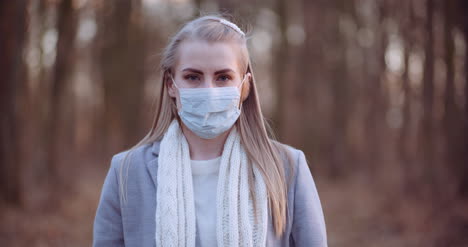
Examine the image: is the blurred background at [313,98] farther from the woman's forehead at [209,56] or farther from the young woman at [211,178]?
the woman's forehead at [209,56]

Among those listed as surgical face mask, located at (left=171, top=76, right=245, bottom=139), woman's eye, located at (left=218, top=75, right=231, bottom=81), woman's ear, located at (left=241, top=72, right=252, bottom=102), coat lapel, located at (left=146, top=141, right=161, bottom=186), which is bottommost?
coat lapel, located at (left=146, top=141, right=161, bottom=186)

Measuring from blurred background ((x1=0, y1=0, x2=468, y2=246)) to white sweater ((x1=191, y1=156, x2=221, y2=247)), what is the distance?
2.17 metres

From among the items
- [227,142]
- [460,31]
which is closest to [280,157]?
[227,142]

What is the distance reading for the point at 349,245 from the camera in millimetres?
7742

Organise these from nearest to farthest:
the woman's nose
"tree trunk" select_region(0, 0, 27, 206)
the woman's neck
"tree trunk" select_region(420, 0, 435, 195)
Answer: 1. the woman's nose
2. the woman's neck
3. "tree trunk" select_region(0, 0, 27, 206)
4. "tree trunk" select_region(420, 0, 435, 195)

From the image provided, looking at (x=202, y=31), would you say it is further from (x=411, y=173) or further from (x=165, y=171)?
(x=411, y=173)

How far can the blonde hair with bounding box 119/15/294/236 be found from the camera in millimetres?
2539

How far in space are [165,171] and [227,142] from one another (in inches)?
15.4

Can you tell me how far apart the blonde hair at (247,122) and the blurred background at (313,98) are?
6.65ft

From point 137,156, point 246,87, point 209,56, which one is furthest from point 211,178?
point 209,56

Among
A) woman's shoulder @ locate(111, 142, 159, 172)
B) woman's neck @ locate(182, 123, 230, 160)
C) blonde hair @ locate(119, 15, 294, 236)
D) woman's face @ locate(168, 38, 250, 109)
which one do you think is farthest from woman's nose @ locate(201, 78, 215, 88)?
woman's shoulder @ locate(111, 142, 159, 172)

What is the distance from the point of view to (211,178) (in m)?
2.67

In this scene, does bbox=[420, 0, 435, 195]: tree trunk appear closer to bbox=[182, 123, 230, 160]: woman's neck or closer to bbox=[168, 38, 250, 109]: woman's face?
bbox=[182, 123, 230, 160]: woman's neck

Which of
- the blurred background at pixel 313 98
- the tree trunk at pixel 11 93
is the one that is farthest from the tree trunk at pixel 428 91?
the tree trunk at pixel 11 93
